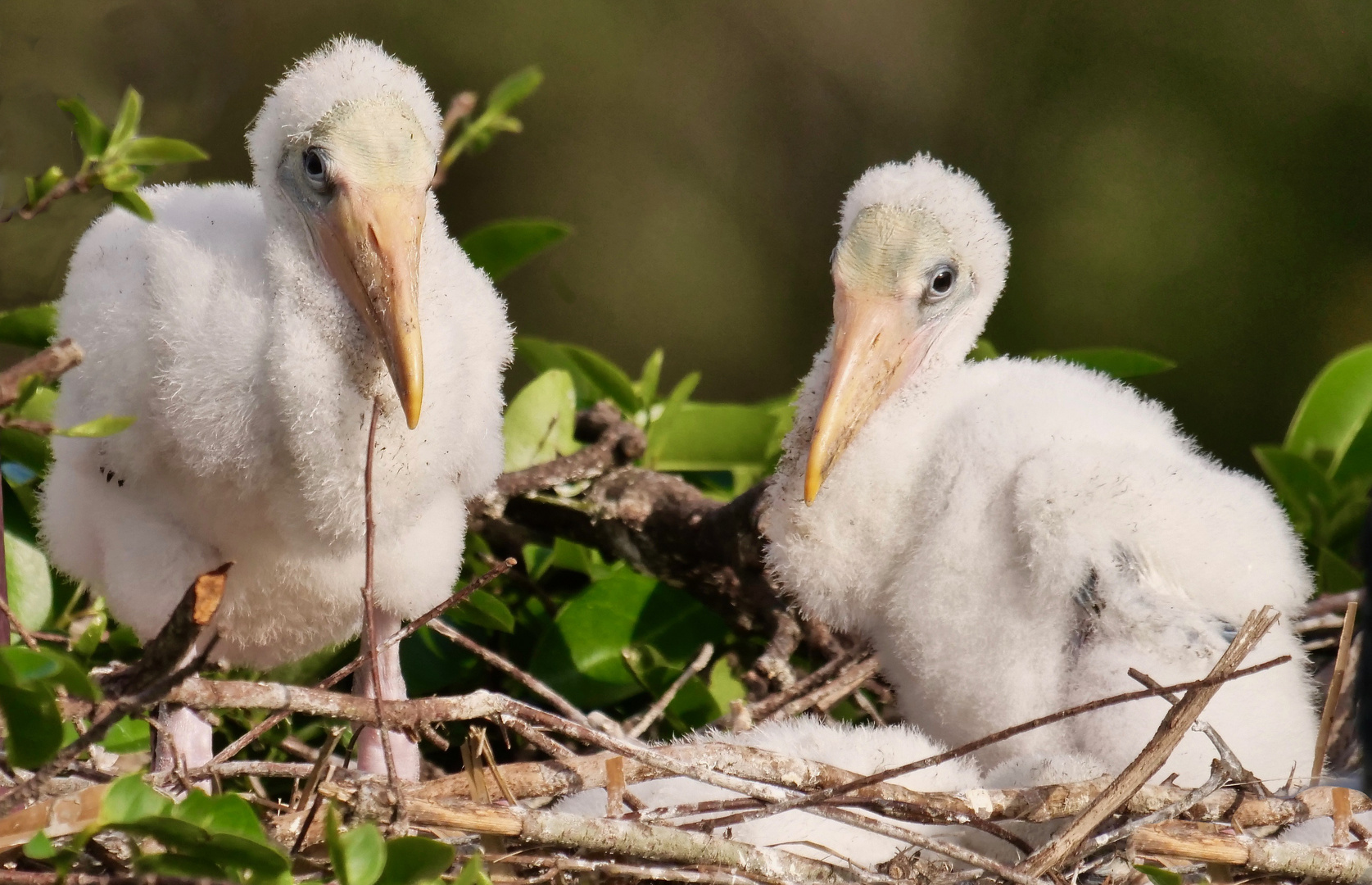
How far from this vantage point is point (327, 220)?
1.64 meters

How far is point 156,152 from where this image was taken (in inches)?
59.9

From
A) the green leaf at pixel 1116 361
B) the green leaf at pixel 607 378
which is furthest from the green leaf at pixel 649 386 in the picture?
the green leaf at pixel 1116 361

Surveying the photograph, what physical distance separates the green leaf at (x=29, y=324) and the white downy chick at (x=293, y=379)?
12 cm

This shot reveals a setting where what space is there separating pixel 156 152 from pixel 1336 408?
1.88 meters

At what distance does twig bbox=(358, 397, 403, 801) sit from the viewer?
1.26 metres

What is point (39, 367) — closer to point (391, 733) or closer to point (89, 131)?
point (89, 131)

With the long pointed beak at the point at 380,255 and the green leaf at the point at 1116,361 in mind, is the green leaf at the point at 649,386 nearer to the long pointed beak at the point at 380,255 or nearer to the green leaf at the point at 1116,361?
the green leaf at the point at 1116,361

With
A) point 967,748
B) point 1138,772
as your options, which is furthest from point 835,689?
point 1138,772

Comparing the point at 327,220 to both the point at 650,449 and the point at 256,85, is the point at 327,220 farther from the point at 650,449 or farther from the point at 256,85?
the point at 256,85

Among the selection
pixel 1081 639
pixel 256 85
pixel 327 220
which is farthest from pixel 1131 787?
pixel 256 85

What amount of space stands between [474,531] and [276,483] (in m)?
0.64

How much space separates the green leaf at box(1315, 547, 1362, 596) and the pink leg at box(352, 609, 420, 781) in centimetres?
131

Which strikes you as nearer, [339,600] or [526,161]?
[339,600]

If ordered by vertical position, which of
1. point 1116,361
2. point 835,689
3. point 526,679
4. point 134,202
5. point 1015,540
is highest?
point 134,202
